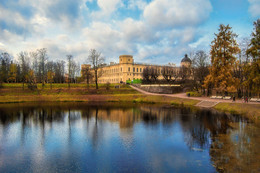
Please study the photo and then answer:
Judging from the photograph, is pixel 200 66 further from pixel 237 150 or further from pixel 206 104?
pixel 237 150

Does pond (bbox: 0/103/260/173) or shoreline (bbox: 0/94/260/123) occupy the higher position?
shoreline (bbox: 0/94/260/123)

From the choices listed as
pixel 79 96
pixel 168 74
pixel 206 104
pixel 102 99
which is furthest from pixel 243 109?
pixel 168 74

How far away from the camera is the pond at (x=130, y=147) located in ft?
35.2

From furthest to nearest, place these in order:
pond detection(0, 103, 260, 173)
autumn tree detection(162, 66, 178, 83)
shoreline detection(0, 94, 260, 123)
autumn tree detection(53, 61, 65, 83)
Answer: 1. autumn tree detection(53, 61, 65, 83)
2. autumn tree detection(162, 66, 178, 83)
3. shoreline detection(0, 94, 260, 123)
4. pond detection(0, 103, 260, 173)

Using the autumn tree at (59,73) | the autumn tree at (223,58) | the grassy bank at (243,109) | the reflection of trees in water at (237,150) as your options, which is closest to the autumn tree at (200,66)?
the autumn tree at (223,58)

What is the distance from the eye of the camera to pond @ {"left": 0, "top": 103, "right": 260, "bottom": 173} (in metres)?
10.7

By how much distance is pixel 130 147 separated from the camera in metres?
13.9

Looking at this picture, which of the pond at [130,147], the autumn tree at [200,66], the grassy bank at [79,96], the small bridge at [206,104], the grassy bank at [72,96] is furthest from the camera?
the autumn tree at [200,66]

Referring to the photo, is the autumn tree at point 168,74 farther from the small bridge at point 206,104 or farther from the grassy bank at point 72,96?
the small bridge at point 206,104

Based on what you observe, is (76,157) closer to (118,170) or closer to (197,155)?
(118,170)

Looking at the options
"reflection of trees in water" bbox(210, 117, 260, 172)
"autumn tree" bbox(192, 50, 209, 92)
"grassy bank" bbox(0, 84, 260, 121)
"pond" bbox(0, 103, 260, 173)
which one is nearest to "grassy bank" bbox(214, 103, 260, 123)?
"pond" bbox(0, 103, 260, 173)

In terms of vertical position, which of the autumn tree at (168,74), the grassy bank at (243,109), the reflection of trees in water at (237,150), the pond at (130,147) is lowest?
the pond at (130,147)

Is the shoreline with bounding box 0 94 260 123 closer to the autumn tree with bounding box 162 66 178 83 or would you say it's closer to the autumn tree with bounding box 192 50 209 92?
the autumn tree with bounding box 192 50 209 92

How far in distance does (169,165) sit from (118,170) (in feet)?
9.88
